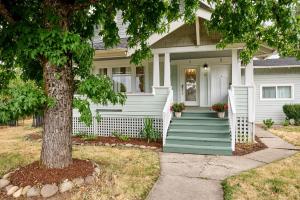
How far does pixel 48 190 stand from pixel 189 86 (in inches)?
358

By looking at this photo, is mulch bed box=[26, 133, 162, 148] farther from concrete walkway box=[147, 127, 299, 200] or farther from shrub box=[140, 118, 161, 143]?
concrete walkway box=[147, 127, 299, 200]

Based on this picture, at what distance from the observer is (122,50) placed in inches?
430

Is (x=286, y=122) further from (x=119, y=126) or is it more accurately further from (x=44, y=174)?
(x=44, y=174)

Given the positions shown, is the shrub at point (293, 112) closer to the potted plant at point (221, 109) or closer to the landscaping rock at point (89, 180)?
the potted plant at point (221, 109)

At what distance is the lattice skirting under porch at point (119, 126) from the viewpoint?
10812mm

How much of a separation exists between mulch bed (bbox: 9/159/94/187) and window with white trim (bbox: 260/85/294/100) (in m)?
13.4

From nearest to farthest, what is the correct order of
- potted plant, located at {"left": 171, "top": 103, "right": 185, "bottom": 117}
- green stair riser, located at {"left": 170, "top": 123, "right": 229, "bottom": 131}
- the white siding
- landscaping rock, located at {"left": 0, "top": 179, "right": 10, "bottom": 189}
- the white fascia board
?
1. landscaping rock, located at {"left": 0, "top": 179, "right": 10, "bottom": 189}
2. green stair riser, located at {"left": 170, "top": 123, "right": 229, "bottom": 131}
3. the white fascia board
4. potted plant, located at {"left": 171, "top": 103, "right": 185, "bottom": 117}
5. the white siding

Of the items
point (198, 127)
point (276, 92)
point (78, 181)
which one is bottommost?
point (78, 181)

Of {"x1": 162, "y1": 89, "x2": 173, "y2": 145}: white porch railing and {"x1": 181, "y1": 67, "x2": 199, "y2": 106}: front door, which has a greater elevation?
{"x1": 181, "y1": 67, "x2": 199, "y2": 106}: front door

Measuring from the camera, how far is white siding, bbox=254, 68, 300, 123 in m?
15.9

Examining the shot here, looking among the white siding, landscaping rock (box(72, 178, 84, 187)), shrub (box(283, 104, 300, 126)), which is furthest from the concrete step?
the white siding

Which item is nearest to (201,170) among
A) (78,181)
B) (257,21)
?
(78,181)

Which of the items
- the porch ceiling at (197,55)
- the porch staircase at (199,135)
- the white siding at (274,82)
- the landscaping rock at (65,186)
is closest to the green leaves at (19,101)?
the landscaping rock at (65,186)

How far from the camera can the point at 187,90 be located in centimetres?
1291
